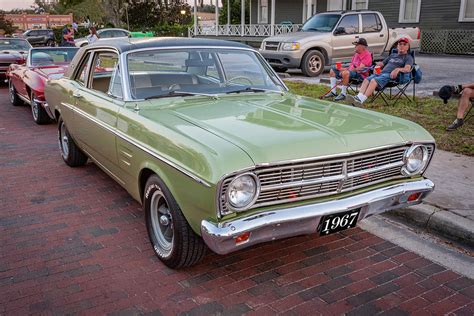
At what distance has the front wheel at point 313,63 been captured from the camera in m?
13.0

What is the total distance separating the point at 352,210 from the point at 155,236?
1.54 meters

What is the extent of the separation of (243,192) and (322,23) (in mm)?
11888

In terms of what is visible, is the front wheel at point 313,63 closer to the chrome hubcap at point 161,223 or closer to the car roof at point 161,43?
the car roof at point 161,43

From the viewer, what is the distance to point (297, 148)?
9.60 ft

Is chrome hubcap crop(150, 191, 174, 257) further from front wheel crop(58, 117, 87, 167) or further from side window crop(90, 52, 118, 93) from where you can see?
front wheel crop(58, 117, 87, 167)

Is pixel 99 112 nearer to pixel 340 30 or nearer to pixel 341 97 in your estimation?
pixel 341 97

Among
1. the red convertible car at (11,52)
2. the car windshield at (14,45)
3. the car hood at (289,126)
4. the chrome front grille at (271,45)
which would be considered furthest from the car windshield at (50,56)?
the car hood at (289,126)

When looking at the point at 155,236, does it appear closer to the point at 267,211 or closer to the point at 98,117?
the point at 267,211

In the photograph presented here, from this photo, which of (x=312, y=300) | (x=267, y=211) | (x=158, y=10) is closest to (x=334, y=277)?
(x=312, y=300)

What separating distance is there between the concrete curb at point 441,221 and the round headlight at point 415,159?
2.49 feet

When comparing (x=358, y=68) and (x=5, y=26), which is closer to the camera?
(x=358, y=68)

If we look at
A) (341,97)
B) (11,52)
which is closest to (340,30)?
(341,97)

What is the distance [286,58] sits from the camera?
13.0m

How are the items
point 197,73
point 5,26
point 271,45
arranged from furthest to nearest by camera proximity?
point 5,26 → point 271,45 → point 197,73
